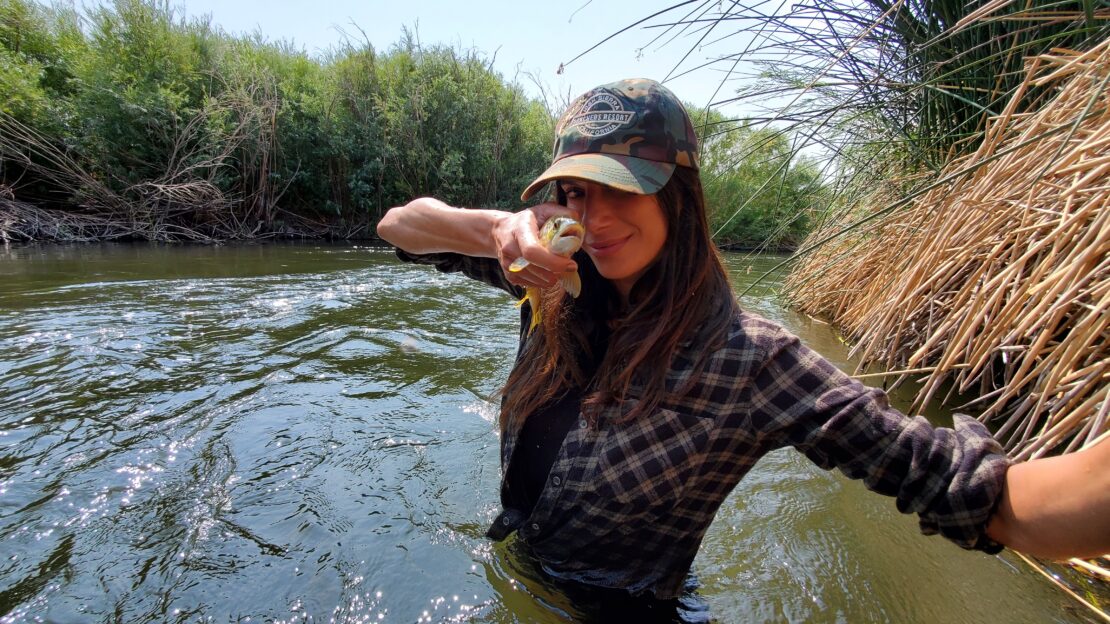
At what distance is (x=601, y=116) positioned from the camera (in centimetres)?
146

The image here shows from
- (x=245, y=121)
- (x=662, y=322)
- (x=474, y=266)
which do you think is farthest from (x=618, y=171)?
(x=245, y=121)

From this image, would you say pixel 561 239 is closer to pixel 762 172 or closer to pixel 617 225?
pixel 617 225

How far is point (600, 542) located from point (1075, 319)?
222 centimetres

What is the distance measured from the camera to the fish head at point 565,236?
132cm

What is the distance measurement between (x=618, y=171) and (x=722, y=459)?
78 cm

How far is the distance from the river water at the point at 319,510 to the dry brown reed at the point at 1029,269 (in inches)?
26.1

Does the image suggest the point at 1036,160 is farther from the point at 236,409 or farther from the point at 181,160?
the point at 181,160

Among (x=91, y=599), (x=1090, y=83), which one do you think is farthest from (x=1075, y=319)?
(x=91, y=599)

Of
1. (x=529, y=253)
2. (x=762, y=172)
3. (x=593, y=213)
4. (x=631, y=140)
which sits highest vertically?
(x=762, y=172)

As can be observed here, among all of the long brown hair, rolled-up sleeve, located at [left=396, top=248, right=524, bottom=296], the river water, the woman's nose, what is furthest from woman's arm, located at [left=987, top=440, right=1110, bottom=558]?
rolled-up sleeve, located at [left=396, top=248, right=524, bottom=296]

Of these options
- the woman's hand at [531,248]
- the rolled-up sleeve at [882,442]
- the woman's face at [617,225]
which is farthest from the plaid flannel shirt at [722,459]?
the woman's hand at [531,248]

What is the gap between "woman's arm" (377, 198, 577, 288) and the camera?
4.50ft

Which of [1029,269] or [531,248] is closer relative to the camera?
[531,248]

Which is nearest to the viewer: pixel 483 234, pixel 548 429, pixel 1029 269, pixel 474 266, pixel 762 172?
pixel 548 429
